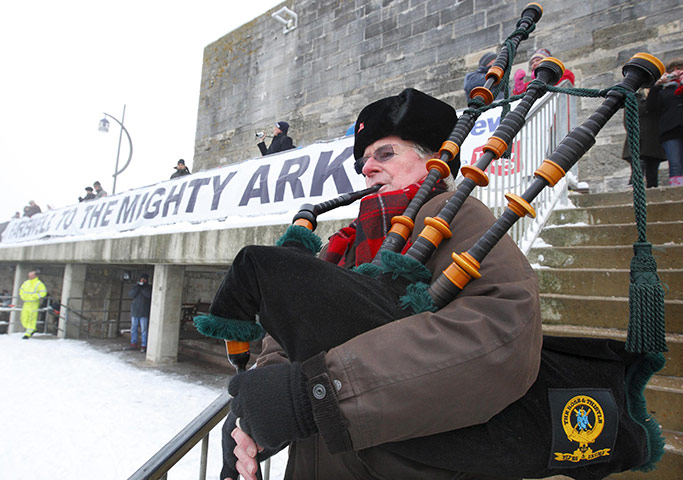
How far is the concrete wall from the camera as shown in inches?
247

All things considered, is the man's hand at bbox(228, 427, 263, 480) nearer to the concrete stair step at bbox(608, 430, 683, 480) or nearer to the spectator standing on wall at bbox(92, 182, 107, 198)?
the concrete stair step at bbox(608, 430, 683, 480)

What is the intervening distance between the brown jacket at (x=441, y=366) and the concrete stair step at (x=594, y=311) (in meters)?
2.32

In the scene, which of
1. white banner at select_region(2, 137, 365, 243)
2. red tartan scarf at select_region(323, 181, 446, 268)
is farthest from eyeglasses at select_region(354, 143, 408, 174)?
white banner at select_region(2, 137, 365, 243)

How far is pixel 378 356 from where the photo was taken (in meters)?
0.82

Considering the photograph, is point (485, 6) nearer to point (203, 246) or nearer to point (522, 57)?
point (522, 57)

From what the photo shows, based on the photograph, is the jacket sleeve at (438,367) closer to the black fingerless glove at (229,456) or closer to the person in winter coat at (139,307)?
the black fingerless glove at (229,456)

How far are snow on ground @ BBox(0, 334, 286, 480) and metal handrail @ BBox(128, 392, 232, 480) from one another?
2450 millimetres

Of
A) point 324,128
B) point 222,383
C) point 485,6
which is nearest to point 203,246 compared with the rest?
point 222,383

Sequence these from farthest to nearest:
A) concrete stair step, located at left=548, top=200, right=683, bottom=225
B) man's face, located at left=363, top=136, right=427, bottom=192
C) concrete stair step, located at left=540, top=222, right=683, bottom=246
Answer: concrete stair step, located at left=548, top=200, right=683, bottom=225
concrete stair step, located at left=540, top=222, right=683, bottom=246
man's face, located at left=363, top=136, right=427, bottom=192

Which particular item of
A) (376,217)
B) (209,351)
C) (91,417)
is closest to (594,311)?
(376,217)

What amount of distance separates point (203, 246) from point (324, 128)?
5200 millimetres

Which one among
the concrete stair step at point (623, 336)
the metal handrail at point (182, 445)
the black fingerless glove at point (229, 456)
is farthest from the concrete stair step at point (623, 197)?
the black fingerless glove at point (229, 456)

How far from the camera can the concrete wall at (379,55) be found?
6.27 meters

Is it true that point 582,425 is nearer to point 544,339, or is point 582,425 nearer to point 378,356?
point 544,339
